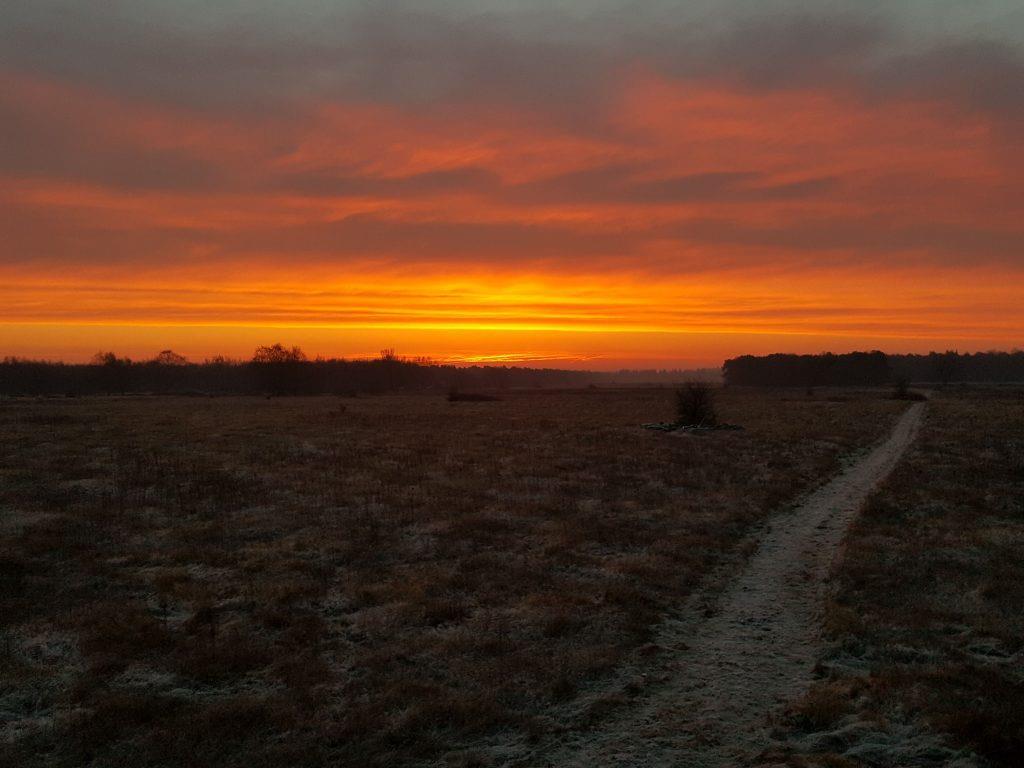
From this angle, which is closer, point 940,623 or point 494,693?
point 494,693

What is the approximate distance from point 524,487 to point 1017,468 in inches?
795

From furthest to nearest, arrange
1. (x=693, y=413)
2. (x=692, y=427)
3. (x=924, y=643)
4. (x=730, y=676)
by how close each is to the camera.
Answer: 1. (x=693, y=413)
2. (x=692, y=427)
3. (x=924, y=643)
4. (x=730, y=676)

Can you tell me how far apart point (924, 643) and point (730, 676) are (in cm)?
335

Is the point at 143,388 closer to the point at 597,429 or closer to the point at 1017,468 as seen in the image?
A: the point at 597,429

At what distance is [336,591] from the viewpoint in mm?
12898

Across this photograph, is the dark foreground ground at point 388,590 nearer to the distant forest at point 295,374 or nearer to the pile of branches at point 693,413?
the pile of branches at point 693,413

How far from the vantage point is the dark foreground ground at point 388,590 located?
8.09m

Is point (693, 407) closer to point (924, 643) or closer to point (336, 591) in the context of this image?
point (924, 643)

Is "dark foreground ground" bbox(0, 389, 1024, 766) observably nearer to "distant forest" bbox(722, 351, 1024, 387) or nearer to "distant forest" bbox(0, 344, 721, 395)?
"distant forest" bbox(0, 344, 721, 395)

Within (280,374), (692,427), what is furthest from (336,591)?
(280,374)

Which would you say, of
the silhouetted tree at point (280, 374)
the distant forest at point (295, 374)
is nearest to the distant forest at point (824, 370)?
the distant forest at point (295, 374)

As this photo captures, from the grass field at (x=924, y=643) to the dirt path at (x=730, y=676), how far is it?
415 millimetres

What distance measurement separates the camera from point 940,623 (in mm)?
11078

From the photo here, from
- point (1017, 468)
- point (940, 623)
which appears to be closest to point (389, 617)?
point (940, 623)
